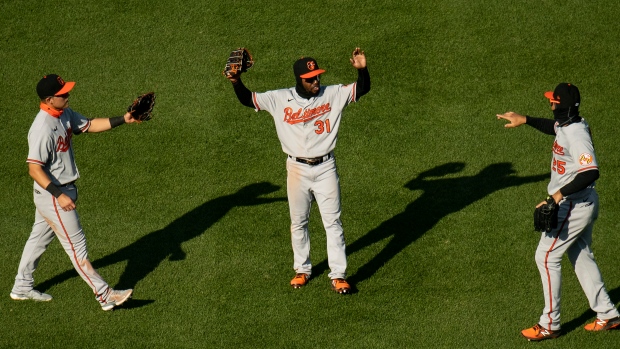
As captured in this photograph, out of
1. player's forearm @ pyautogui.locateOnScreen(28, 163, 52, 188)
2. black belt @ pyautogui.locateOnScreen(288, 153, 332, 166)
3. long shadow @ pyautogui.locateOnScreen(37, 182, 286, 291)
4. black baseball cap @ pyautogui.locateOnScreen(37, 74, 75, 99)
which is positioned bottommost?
long shadow @ pyautogui.locateOnScreen(37, 182, 286, 291)

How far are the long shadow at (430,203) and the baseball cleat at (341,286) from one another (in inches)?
10.0

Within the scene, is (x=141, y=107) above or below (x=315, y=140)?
above

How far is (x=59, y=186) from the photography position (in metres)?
7.94

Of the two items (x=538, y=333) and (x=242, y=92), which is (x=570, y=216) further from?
(x=242, y=92)

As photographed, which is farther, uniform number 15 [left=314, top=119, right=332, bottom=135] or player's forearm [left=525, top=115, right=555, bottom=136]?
uniform number 15 [left=314, top=119, right=332, bottom=135]

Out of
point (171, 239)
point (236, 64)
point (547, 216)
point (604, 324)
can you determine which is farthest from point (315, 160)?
point (604, 324)

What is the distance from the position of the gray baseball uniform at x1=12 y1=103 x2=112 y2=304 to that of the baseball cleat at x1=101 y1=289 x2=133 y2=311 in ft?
0.15

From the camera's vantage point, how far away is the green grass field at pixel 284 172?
8117 mm

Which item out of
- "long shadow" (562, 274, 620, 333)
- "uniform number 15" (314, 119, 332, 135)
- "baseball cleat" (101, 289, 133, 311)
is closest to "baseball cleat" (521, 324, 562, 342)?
"long shadow" (562, 274, 620, 333)

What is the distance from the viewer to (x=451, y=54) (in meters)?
11.9

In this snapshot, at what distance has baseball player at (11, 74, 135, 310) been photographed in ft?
25.3

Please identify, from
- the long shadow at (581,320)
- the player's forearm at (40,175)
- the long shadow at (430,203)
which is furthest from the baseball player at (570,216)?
the player's forearm at (40,175)

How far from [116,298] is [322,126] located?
2.66 meters

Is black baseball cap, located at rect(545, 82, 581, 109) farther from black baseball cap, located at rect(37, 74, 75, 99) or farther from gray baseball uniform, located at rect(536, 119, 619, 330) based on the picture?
black baseball cap, located at rect(37, 74, 75, 99)
